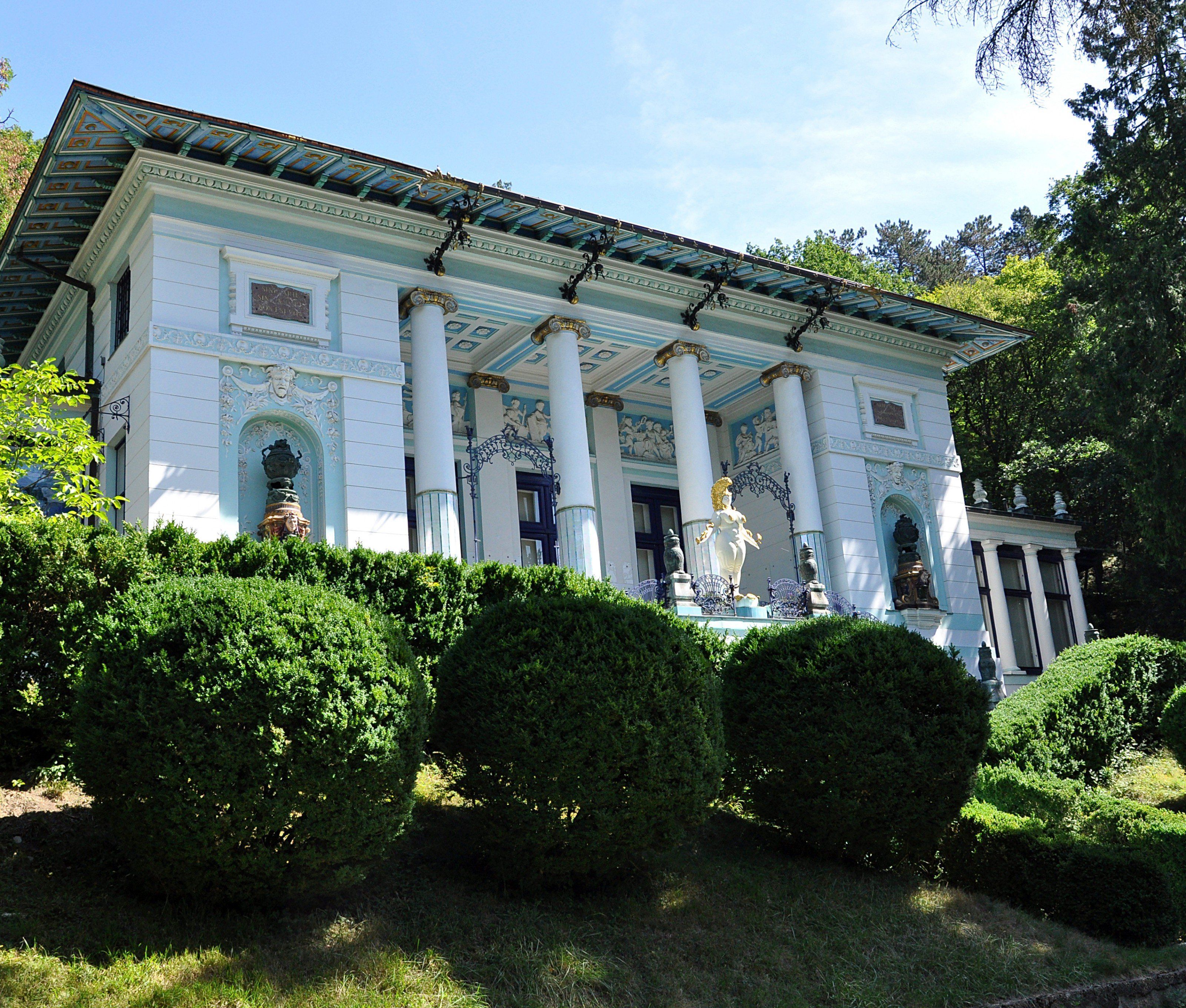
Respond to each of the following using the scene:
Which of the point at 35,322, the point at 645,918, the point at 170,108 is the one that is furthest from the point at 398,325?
the point at 645,918

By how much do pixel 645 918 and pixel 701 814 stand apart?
84 cm

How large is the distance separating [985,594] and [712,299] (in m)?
10.00

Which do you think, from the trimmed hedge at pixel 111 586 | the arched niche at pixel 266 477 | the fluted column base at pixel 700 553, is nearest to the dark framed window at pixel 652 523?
the fluted column base at pixel 700 553

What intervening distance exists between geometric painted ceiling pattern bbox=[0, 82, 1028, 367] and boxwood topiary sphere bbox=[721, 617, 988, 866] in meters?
9.57

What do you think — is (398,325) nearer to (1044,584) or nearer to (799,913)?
(799,913)

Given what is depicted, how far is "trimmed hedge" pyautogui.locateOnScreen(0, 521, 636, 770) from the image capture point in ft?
26.3

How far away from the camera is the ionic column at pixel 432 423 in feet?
53.1

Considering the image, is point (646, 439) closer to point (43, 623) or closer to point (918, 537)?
point (918, 537)

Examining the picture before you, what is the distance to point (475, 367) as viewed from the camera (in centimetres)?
2111

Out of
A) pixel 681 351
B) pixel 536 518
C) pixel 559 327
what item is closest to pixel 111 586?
pixel 559 327

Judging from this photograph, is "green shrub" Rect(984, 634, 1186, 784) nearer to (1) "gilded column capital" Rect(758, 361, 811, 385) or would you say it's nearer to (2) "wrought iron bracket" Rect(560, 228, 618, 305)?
(1) "gilded column capital" Rect(758, 361, 811, 385)

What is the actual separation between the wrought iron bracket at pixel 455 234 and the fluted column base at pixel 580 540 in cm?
433

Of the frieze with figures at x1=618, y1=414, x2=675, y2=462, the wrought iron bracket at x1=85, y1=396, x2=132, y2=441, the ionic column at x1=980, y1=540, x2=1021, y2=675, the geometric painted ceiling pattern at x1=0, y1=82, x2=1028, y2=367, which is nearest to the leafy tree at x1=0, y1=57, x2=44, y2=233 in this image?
the geometric painted ceiling pattern at x1=0, y1=82, x2=1028, y2=367

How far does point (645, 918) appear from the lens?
26.4 feet
